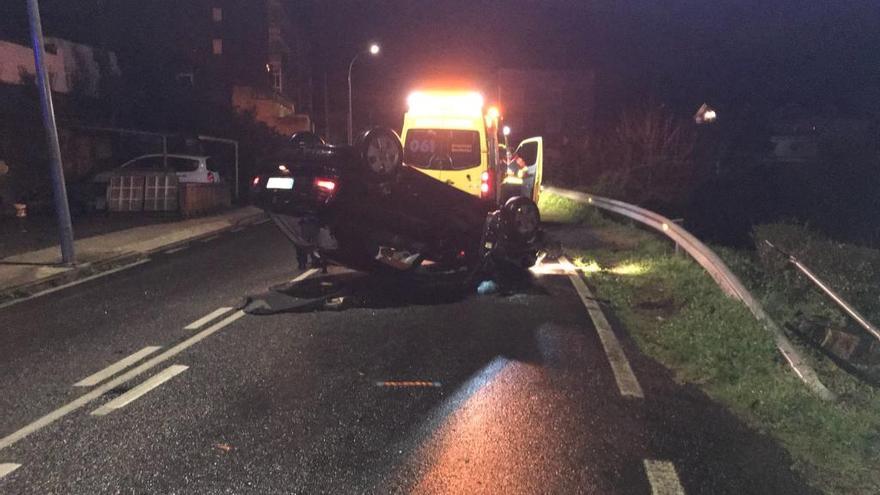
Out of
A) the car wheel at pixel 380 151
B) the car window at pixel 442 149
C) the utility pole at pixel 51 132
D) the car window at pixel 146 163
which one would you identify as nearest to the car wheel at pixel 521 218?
the car window at pixel 442 149

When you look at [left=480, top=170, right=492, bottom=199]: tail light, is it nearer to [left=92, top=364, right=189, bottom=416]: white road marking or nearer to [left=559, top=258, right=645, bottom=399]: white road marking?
[left=559, top=258, right=645, bottom=399]: white road marking

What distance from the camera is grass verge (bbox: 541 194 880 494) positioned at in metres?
4.42

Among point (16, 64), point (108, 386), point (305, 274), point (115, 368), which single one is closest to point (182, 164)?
point (16, 64)

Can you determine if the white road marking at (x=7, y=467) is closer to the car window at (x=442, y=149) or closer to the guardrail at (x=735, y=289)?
the guardrail at (x=735, y=289)

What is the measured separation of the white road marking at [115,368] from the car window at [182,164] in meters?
15.4

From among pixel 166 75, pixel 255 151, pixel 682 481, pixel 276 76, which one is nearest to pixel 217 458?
pixel 682 481

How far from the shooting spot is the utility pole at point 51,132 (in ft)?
36.2

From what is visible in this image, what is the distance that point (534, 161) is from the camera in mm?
17797

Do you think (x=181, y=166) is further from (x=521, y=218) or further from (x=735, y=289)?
(x=735, y=289)

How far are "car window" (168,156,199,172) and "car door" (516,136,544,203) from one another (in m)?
9.48

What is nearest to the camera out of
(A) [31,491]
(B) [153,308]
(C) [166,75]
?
(A) [31,491]

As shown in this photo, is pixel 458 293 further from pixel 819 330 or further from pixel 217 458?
pixel 217 458

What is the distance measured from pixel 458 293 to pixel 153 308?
148 inches

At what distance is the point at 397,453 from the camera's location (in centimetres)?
455
